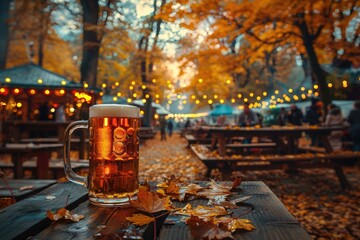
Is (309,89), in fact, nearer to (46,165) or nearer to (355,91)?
(355,91)

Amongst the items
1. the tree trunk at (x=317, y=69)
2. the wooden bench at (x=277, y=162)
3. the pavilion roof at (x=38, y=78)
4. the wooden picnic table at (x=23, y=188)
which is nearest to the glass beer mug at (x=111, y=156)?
the wooden picnic table at (x=23, y=188)

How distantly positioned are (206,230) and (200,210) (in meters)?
0.20

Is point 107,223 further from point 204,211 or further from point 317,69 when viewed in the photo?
point 317,69

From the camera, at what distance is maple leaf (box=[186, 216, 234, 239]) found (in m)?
0.67

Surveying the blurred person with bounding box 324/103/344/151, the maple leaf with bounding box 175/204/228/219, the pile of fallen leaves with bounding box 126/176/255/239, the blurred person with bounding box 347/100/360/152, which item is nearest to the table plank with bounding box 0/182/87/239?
the pile of fallen leaves with bounding box 126/176/255/239

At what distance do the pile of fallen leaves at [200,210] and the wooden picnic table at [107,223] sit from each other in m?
0.03

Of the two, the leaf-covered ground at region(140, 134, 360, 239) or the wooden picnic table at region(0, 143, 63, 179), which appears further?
the wooden picnic table at region(0, 143, 63, 179)

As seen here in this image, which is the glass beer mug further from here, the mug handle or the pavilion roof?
the pavilion roof

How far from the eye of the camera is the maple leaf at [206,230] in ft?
2.21

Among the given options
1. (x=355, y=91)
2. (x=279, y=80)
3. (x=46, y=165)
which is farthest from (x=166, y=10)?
(x=279, y=80)

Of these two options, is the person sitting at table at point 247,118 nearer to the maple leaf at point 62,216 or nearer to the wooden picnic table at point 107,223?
the wooden picnic table at point 107,223

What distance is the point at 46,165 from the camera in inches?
182

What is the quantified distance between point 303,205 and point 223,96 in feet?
87.3

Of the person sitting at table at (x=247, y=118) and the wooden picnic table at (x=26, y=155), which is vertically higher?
the person sitting at table at (x=247, y=118)
